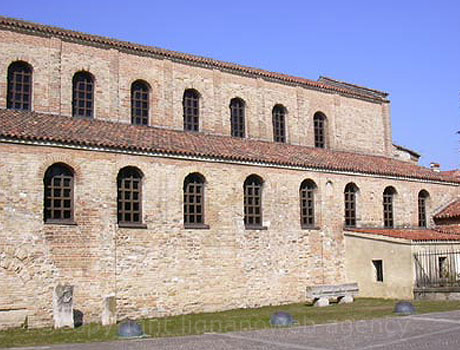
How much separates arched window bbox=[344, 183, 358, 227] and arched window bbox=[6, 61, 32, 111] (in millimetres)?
14015

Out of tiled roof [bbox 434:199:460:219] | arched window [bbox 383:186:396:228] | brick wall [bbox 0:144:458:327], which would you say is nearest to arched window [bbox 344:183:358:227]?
brick wall [bbox 0:144:458:327]

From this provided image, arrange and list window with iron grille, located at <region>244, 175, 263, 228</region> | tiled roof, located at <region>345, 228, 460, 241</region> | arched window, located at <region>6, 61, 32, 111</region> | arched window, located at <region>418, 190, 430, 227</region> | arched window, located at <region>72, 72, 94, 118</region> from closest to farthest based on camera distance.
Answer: arched window, located at <region>6, 61, 32, 111</region>
arched window, located at <region>72, 72, 94, 118</region>
window with iron grille, located at <region>244, 175, 263, 228</region>
tiled roof, located at <region>345, 228, 460, 241</region>
arched window, located at <region>418, 190, 430, 227</region>

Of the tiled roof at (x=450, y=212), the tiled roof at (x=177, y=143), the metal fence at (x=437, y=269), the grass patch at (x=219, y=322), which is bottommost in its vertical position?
the grass patch at (x=219, y=322)

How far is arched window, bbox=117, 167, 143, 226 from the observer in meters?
20.6

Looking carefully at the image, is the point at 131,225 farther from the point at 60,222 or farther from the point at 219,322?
the point at 219,322

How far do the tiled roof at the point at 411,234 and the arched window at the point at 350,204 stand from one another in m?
0.64

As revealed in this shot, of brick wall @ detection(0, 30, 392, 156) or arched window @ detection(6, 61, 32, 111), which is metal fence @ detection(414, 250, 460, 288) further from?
arched window @ detection(6, 61, 32, 111)

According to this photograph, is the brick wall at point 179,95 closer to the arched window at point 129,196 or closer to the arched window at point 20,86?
the arched window at point 20,86

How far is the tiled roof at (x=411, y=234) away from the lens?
24.7 metres

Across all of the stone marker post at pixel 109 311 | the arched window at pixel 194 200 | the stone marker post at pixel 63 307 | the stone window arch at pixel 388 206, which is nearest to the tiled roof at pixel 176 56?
the stone window arch at pixel 388 206

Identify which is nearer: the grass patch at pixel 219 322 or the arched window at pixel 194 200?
the grass patch at pixel 219 322

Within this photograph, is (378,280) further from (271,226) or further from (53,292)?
(53,292)

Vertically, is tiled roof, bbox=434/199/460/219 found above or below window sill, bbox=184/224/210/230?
above

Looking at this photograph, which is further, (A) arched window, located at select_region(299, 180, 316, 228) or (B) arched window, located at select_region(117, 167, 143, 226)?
(A) arched window, located at select_region(299, 180, 316, 228)
